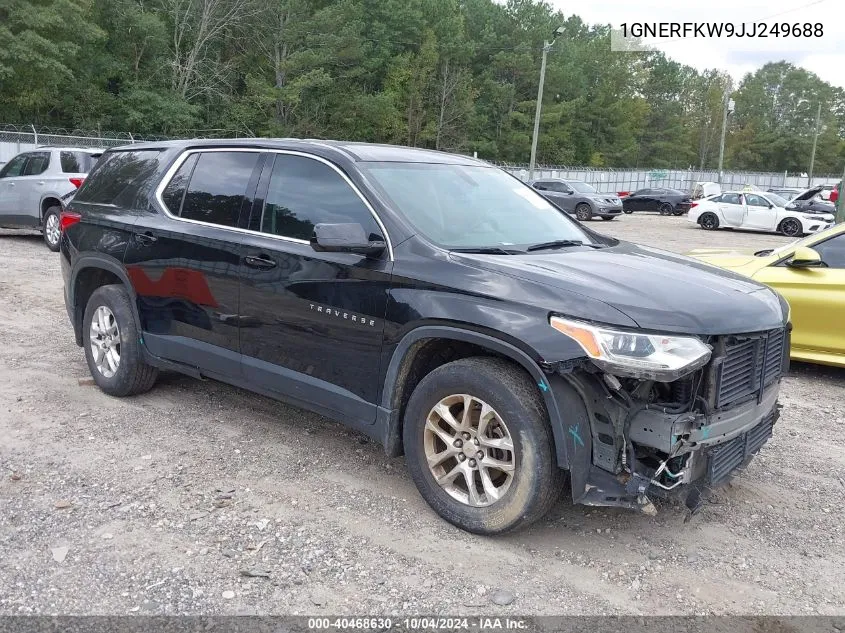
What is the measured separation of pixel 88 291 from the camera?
226 inches

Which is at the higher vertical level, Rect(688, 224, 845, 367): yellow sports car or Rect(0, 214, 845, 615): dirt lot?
Rect(688, 224, 845, 367): yellow sports car

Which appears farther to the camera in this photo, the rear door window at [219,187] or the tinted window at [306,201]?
the rear door window at [219,187]

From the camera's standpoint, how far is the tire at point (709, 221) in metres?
27.1

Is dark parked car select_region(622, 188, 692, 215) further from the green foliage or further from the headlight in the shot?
the headlight

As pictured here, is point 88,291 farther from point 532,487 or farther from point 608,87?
point 608,87

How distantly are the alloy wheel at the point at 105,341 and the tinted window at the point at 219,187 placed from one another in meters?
1.10

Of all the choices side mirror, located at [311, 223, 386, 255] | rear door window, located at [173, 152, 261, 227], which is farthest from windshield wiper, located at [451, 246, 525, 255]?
rear door window, located at [173, 152, 261, 227]

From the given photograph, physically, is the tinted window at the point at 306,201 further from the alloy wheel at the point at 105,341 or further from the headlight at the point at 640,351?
the alloy wheel at the point at 105,341

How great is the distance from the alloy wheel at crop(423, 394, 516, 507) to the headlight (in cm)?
55

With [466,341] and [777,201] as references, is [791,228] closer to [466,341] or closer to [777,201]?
[777,201]

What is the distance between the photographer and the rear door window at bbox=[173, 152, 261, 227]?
4.66 meters

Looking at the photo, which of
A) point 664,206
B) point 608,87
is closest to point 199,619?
point 664,206

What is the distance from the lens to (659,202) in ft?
119

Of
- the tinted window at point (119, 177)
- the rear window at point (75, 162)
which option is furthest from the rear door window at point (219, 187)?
the rear window at point (75, 162)
